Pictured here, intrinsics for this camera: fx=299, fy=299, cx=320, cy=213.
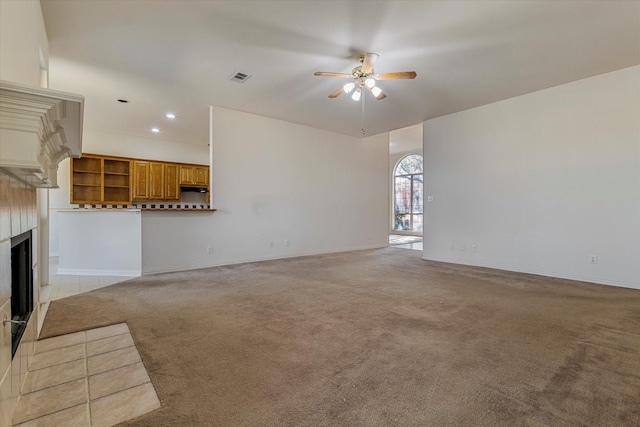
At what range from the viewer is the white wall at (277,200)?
497 centimetres

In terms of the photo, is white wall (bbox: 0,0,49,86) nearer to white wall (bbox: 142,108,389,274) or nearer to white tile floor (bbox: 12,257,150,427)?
white tile floor (bbox: 12,257,150,427)

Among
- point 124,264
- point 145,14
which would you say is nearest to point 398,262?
point 124,264

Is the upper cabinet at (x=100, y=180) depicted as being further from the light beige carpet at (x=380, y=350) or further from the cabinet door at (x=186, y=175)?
the light beige carpet at (x=380, y=350)

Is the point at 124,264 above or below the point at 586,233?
below

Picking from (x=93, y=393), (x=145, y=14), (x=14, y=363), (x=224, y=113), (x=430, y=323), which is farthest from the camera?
(x=224, y=113)

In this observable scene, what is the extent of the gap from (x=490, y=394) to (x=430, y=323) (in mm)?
952

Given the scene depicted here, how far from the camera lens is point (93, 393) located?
1586 mm

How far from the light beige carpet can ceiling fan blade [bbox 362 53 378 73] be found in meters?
2.52

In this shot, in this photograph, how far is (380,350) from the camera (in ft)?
6.60

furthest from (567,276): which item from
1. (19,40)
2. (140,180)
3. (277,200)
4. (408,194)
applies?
(140,180)

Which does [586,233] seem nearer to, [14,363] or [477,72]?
[477,72]

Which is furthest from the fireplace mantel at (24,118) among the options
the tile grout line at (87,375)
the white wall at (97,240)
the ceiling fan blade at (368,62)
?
the white wall at (97,240)

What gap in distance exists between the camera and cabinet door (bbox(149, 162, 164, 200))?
7176mm

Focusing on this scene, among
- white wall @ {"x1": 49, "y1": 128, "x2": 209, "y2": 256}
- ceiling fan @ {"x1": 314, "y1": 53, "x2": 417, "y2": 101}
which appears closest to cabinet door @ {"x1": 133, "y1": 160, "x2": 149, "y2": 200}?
white wall @ {"x1": 49, "y1": 128, "x2": 209, "y2": 256}
